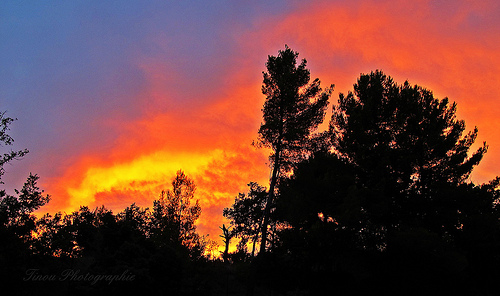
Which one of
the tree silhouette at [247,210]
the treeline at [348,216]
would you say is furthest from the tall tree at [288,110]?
the tree silhouette at [247,210]

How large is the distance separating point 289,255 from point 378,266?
18.3ft

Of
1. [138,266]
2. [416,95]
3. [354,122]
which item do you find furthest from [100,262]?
[416,95]

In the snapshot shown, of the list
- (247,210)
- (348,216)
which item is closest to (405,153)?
(348,216)

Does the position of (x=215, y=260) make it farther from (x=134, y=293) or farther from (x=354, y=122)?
(x=354, y=122)

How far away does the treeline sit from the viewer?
19.6 m

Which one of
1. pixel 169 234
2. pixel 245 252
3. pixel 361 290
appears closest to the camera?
pixel 361 290

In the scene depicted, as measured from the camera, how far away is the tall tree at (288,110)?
23766mm

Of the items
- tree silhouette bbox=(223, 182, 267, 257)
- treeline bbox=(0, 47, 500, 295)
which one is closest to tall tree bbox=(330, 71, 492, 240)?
treeline bbox=(0, 47, 500, 295)

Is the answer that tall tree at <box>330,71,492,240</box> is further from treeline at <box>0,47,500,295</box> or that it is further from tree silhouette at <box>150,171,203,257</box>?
tree silhouette at <box>150,171,203,257</box>

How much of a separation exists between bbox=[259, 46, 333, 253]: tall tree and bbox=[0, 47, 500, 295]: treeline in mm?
83

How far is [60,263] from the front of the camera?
83.6 ft

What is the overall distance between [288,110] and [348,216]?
928 centimetres

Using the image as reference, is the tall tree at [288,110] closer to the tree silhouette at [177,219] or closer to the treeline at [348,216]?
the treeline at [348,216]

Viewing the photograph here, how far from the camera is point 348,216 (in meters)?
18.9
